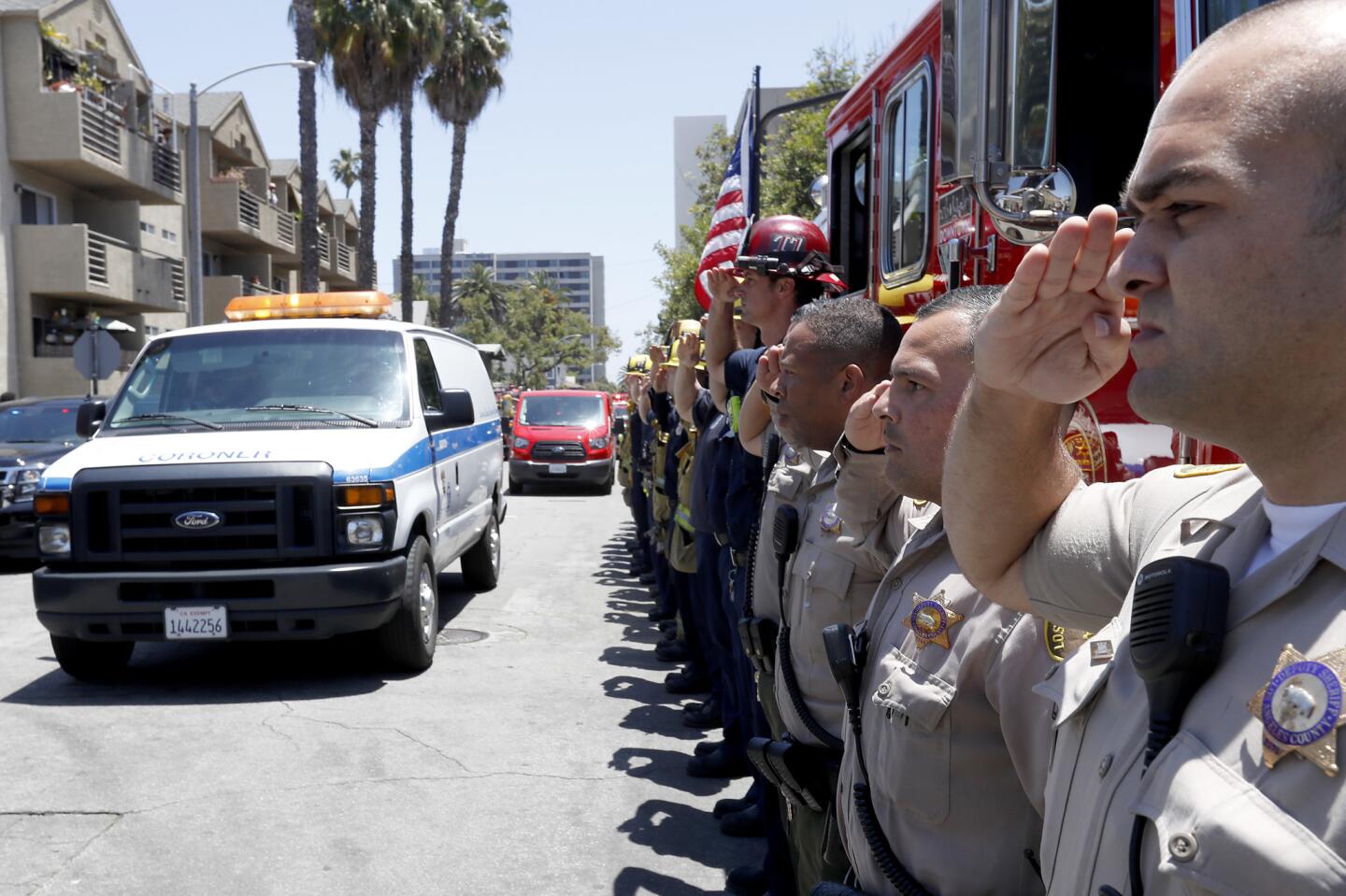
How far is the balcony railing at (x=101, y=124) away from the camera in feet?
80.2

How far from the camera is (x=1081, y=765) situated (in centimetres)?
136

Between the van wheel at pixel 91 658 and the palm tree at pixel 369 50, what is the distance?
22.2 metres

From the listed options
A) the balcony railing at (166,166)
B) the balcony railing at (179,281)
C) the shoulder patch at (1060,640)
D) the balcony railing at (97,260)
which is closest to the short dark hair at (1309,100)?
the shoulder patch at (1060,640)

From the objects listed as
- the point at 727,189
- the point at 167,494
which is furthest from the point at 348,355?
the point at 727,189

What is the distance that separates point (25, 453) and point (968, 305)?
12116 millimetres

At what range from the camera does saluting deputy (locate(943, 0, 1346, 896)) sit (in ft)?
3.45

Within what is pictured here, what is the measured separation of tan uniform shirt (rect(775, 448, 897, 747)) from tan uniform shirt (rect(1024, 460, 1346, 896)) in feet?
4.73

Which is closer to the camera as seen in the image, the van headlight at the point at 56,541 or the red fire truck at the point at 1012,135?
the red fire truck at the point at 1012,135

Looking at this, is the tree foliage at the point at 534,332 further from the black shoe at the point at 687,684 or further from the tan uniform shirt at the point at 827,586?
the tan uniform shirt at the point at 827,586

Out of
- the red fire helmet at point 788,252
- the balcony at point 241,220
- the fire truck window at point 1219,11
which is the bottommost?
the red fire helmet at point 788,252

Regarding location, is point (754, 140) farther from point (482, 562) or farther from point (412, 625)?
point (482, 562)

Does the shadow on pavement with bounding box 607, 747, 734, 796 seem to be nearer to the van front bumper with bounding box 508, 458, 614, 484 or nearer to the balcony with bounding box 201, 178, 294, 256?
the van front bumper with bounding box 508, 458, 614, 484

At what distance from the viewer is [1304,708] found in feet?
3.39

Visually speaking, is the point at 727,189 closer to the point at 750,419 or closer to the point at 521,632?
the point at 750,419
